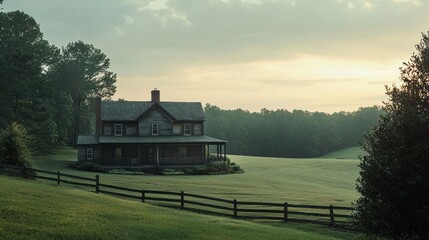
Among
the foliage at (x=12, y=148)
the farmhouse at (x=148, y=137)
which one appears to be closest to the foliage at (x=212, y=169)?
the farmhouse at (x=148, y=137)

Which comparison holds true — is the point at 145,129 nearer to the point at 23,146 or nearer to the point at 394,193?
the point at 23,146

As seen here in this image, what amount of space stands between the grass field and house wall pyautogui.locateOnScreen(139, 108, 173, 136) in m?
11.6

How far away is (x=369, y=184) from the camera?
16.8m

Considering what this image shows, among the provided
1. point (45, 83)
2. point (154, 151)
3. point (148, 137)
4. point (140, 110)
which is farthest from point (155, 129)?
point (45, 83)

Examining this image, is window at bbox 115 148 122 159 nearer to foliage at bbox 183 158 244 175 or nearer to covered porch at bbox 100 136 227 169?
covered porch at bbox 100 136 227 169

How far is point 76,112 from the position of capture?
316 feet

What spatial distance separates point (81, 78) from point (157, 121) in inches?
1587

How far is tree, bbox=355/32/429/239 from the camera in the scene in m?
15.5

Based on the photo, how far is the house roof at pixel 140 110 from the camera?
65125 mm

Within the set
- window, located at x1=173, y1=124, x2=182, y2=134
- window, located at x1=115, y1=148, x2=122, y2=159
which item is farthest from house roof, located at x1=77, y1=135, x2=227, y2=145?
window, located at x1=173, y1=124, x2=182, y2=134

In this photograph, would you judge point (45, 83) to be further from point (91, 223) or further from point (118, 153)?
point (91, 223)

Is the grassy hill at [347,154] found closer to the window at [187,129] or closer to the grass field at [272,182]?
the grass field at [272,182]

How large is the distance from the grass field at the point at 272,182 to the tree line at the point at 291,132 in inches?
2498

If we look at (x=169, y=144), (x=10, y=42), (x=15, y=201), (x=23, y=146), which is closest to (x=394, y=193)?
(x=15, y=201)
